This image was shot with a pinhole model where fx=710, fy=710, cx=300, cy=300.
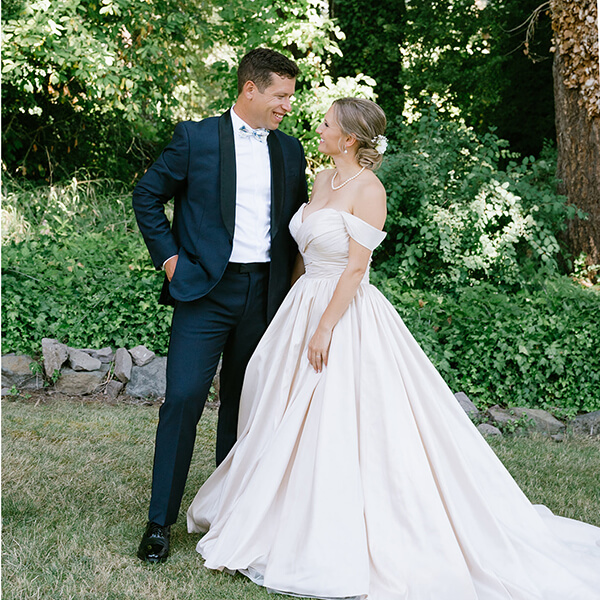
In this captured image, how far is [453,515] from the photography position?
8.87 ft

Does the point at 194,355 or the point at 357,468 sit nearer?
the point at 357,468

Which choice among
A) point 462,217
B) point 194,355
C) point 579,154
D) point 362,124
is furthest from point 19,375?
point 579,154

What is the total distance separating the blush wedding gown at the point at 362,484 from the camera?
259 cm

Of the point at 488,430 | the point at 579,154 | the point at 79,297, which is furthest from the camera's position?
the point at 579,154

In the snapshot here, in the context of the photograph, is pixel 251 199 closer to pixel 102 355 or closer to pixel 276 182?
pixel 276 182

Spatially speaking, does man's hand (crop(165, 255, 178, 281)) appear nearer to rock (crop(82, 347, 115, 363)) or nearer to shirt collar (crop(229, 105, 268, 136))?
shirt collar (crop(229, 105, 268, 136))

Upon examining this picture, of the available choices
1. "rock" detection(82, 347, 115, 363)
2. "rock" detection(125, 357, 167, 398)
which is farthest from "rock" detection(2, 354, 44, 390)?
"rock" detection(125, 357, 167, 398)

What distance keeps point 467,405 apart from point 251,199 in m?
2.68

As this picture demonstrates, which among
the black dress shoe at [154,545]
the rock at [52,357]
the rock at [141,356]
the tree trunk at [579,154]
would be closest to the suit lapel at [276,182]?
the black dress shoe at [154,545]

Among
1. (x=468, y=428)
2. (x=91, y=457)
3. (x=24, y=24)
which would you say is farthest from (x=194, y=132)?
(x=24, y=24)

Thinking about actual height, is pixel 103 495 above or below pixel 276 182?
below

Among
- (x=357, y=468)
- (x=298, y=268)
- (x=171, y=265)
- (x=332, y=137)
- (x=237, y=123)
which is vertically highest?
(x=237, y=123)

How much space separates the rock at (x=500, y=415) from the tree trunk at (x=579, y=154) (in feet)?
7.41

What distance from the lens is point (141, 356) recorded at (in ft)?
18.1
